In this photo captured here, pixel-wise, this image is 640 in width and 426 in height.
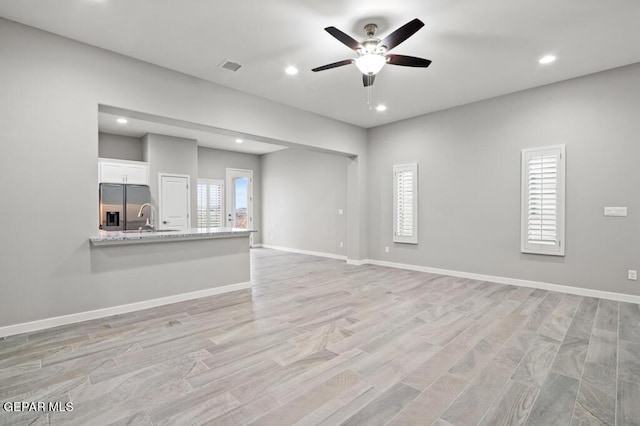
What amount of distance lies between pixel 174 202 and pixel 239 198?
2.60 m

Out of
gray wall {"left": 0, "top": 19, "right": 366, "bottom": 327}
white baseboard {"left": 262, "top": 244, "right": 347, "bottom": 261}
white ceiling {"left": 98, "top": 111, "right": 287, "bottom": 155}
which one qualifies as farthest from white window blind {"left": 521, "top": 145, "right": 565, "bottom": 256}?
gray wall {"left": 0, "top": 19, "right": 366, "bottom": 327}

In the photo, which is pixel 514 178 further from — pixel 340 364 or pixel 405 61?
pixel 340 364

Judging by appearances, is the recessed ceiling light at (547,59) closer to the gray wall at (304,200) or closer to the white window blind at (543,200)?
the white window blind at (543,200)

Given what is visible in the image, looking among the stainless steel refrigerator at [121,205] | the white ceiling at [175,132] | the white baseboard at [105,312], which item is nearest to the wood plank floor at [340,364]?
the white baseboard at [105,312]

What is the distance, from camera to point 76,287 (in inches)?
134

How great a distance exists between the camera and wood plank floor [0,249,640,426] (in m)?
1.90

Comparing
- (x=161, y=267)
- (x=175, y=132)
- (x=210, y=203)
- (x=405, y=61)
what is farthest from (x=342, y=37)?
(x=210, y=203)

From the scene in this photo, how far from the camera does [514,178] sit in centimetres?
501

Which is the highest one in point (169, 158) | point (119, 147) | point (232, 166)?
point (119, 147)

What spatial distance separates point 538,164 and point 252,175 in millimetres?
7608

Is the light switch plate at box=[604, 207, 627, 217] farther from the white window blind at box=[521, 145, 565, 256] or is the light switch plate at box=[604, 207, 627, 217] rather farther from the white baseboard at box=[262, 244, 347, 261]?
the white baseboard at box=[262, 244, 347, 261]

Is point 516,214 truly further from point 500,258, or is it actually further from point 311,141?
point 311,141

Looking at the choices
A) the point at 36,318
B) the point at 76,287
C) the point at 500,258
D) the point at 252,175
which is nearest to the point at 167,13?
the point at 76,287

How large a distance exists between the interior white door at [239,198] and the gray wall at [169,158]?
68.7 inches
